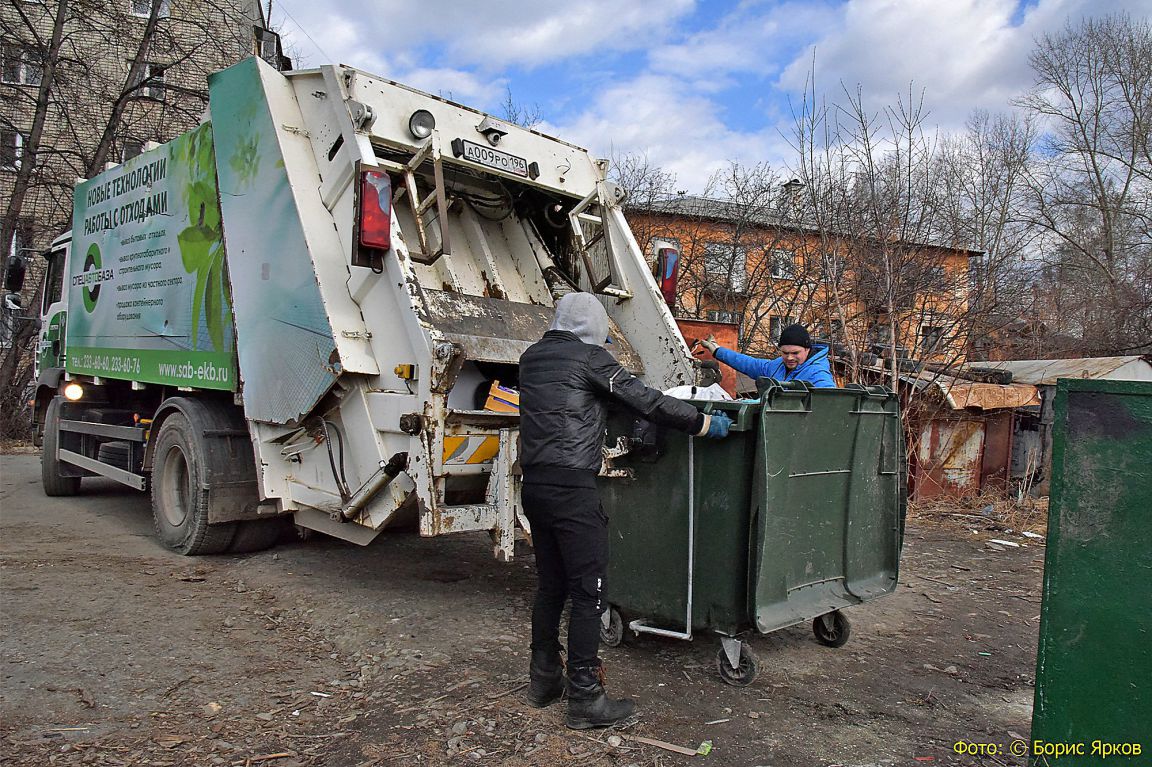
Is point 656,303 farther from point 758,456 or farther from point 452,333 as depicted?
point 758,456

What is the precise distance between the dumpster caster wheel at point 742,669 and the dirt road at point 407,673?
0.05 m

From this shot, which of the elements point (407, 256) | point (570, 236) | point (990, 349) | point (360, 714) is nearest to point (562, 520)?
point (360, 714)

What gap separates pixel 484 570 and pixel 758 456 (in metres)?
2.45

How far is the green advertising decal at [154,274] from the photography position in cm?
491

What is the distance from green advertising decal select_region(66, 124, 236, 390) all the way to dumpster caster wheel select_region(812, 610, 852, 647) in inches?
137

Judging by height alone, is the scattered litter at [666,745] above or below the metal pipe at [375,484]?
below

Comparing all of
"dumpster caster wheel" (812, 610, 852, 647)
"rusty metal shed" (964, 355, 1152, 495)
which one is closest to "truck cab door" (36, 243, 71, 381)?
"dumpster caster wheel" (812, 610, 852, 647)

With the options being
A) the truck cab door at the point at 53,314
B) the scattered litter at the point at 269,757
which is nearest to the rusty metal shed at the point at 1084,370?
the scattered litter at the point at 269,757

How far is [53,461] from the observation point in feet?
24.7

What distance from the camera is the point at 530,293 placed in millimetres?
4898

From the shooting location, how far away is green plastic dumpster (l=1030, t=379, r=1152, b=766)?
5.89 ft

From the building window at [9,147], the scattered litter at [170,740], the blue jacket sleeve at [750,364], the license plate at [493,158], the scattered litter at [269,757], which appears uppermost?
the building window at [9,147]

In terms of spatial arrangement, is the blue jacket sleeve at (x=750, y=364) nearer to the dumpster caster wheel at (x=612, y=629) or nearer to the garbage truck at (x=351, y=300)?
the garbage truck at (x=351, y=300)

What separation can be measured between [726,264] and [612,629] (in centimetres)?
1021
